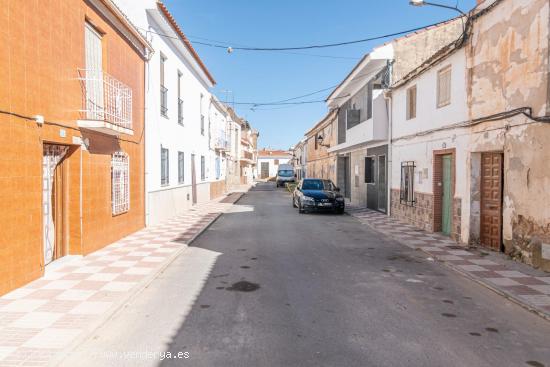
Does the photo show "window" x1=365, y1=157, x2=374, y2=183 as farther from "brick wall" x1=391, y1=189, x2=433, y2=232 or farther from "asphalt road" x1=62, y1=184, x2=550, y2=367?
"asphalt road" x1=62, y1=184, x2=550, y2=367

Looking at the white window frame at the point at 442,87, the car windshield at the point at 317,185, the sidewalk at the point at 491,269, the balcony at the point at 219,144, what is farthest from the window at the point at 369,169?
the balcony at the point at 219,144

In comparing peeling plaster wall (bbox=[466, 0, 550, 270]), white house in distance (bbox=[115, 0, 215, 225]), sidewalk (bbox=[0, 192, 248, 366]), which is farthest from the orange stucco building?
peeling plaster wall (bbox=[466, 0, 550, 270])

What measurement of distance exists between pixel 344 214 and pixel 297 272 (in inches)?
428

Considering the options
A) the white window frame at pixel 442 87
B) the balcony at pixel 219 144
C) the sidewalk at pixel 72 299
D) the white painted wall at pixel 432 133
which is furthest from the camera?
the balcony at pixel 219 144

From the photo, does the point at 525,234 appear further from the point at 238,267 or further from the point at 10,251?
the point at 10,251

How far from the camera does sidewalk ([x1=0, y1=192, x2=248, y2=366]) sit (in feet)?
14.0

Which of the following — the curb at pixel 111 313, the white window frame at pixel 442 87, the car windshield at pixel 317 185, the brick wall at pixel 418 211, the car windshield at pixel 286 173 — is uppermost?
the white window frame at pixel 442 87

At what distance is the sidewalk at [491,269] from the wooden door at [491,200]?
0.41m

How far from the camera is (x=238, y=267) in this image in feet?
26.1

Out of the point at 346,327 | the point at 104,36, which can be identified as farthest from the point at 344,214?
the point at 346,327

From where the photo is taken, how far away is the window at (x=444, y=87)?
37.6ft

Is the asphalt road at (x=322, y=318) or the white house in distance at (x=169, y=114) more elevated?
the white house in distance at (x=169, y=114)

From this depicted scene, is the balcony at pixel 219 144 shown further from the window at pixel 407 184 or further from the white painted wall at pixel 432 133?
the window at pixel 407 184

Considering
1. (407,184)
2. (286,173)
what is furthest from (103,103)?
(286,173)
